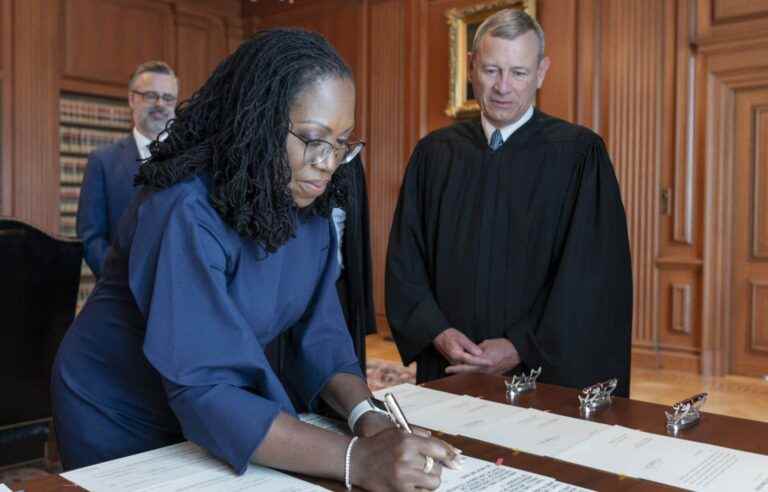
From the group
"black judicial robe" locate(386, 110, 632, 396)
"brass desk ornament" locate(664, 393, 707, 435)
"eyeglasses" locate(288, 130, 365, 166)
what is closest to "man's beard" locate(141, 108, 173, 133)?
"black judicial robe" locate(386, 110, 632, 396)

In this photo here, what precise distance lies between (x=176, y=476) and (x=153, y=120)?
309 cm

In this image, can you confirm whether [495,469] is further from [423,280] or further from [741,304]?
[741,304]

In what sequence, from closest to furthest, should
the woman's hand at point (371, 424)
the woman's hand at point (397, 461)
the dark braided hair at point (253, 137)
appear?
1. the woman's hand at point (397, 461)
2. the dark braided hair at point (253, 137)
3. the woman's hand at point (371, 424)

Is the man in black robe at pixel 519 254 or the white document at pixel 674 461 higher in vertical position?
the man in black robe at pixel 519 254

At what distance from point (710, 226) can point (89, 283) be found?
659 centimetres

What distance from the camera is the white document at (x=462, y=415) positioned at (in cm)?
139

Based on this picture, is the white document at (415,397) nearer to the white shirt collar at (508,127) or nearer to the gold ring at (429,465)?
the gold ring at (429,465)

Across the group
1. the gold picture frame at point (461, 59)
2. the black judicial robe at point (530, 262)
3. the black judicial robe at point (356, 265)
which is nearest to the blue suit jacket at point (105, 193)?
the black judicial robe at point (356, 265)

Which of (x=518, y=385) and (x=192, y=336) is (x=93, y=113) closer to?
(x=518, y=385)

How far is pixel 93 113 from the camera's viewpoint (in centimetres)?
864

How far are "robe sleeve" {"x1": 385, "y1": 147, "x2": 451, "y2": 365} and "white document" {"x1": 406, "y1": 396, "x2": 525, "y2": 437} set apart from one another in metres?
0.87

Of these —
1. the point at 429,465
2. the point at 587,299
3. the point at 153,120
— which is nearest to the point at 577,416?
the point at 429,465

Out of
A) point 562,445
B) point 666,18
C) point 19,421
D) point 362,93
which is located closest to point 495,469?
point 562,445

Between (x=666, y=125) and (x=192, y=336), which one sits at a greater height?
(x=666, y=125)
